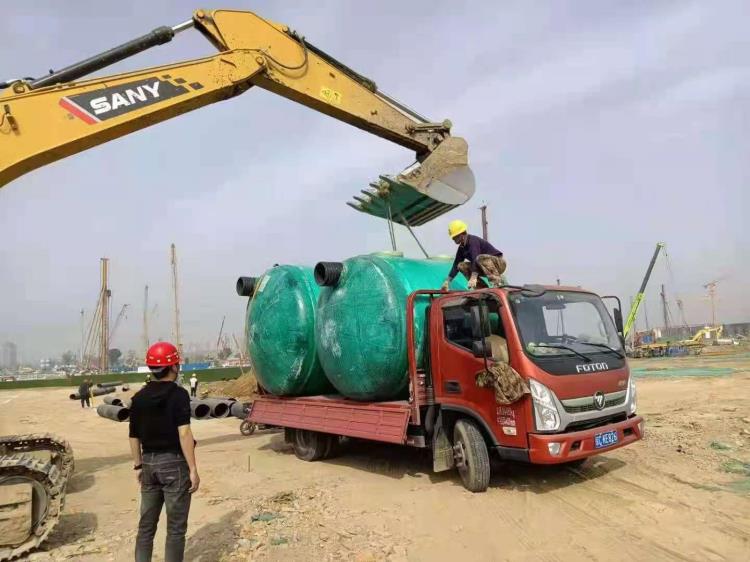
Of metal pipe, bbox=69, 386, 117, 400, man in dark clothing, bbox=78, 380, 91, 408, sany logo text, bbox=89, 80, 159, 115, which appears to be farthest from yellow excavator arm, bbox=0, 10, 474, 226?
man in dark clothing, bbox=78, 380, 91, 408

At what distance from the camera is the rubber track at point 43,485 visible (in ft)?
16.8

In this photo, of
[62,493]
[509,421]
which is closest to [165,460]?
[62,493]

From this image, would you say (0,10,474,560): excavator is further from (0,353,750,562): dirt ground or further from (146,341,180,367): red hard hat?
(146,341,180,367): red hard hat

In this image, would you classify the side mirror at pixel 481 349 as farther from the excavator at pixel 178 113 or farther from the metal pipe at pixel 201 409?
the metal pipe at pixel 201 409

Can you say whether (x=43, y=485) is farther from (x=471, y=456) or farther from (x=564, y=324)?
(x=564, y=324)

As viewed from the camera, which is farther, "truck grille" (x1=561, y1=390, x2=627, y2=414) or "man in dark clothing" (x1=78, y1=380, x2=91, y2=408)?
"man in dark clothing" (x1=78, y1=380, x2=91, y2=408)

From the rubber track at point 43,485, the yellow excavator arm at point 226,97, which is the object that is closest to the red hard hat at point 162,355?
the rubber track at point 43,485

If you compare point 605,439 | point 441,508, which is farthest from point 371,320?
point 605,439

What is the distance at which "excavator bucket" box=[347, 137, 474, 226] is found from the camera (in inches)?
367

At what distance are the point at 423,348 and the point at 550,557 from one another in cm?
326

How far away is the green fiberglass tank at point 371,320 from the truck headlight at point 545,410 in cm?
192

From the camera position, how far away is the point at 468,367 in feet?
21.6

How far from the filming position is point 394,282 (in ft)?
24.9

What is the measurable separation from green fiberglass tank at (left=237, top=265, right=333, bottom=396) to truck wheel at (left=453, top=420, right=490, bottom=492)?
3234 mm
